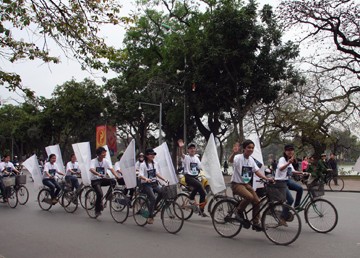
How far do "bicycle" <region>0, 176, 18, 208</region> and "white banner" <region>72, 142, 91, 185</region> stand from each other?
2.54 meters

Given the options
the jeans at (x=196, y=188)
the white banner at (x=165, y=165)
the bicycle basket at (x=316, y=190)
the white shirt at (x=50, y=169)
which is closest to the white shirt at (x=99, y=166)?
the white banner at (x=165, y=165)

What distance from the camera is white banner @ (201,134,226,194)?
31.9 ft

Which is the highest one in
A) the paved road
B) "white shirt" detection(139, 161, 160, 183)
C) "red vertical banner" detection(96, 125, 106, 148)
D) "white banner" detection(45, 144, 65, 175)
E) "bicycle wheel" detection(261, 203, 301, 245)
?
"red vertical banner" detection(96, 125, 106, 148)

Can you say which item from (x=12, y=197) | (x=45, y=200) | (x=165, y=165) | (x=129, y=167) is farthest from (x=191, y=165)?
(x=12, y=197)

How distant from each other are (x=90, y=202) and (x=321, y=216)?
5673 millimetres

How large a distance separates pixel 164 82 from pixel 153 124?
42.0ft

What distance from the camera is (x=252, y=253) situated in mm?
6293

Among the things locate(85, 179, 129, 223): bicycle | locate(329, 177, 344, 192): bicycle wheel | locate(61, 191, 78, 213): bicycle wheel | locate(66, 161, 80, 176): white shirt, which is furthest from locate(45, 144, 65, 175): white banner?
locate(329, 177, 344, 192): bicycle wheel

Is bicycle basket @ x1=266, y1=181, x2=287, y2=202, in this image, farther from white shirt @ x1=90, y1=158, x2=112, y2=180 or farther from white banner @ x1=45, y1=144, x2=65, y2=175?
white banner @ x1=45, y1=144, x2=65, y2=175

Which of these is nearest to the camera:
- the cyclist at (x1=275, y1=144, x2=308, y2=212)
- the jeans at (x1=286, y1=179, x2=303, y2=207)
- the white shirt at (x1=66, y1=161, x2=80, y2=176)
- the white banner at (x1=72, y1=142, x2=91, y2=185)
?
the cyclist at (x1=275, y1=144, x2=308, y2=212)

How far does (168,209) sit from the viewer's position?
316 inches

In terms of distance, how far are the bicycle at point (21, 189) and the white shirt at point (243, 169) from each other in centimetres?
794

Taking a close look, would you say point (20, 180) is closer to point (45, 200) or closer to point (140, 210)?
point (45, 200)

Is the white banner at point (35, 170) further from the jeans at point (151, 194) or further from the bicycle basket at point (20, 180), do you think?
the jeans at point (151, 194)
